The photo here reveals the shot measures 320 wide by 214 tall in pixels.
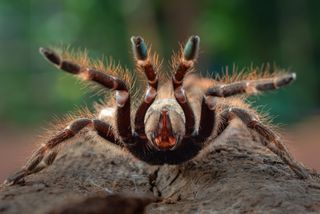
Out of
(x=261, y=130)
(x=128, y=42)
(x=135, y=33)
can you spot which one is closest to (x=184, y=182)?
(x=261, y=130)

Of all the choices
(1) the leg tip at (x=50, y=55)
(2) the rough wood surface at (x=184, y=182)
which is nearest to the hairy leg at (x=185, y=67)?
(2) the rough wood surface at (x=184, y=182)

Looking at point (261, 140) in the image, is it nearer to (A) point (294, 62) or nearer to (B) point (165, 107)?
(B) point (165, 107)

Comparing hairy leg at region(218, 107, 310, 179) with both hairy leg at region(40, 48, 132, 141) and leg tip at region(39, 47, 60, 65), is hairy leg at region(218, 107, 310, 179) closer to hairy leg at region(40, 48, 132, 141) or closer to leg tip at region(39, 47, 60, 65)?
hairy leg at region(40, 48, 132, 141)

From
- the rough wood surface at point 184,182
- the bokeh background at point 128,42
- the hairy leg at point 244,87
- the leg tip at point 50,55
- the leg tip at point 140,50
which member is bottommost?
the rough wood surface at point 184,182

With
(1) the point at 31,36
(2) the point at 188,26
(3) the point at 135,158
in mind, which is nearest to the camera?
(3) the point at 135,158

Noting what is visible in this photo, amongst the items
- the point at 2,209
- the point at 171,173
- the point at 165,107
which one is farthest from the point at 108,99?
the point at 2,209

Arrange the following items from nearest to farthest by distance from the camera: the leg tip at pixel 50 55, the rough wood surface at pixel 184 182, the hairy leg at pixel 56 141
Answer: the rough wood surface at pixel 184 182 → the leg tip at pixel 50 55 → the hairy leg at pixel 56 141

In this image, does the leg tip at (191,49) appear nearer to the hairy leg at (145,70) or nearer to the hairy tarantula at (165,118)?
the hairy tarantula at (165,118)

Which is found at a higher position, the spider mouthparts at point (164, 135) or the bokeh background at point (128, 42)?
the bokeh background at point (128, 42)

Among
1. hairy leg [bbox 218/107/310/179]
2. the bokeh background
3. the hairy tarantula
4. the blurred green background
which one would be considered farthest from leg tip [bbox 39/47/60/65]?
the blurred green background
